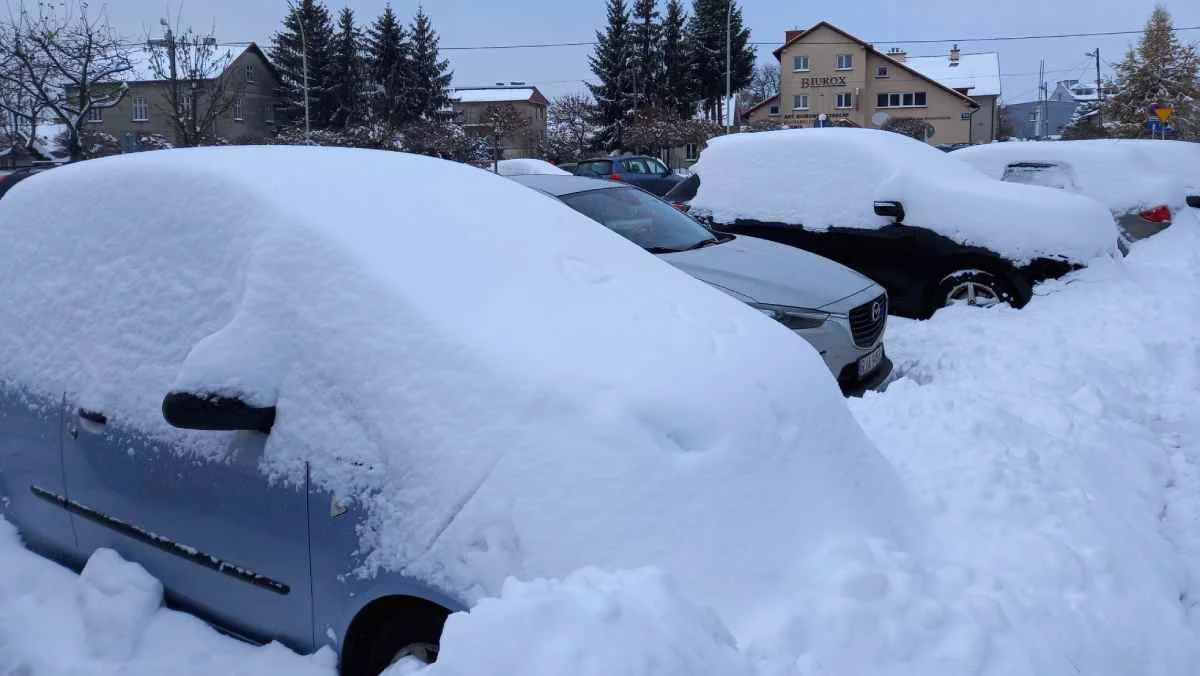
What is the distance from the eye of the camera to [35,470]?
3252mm

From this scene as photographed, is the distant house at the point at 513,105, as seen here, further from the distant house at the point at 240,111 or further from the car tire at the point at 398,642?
the car tire at the point at 398,642

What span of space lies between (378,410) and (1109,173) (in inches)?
486

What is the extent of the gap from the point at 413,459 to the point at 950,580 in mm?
1611

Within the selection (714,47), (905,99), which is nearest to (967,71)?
(905,99)

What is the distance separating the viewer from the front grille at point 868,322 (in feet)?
18.7

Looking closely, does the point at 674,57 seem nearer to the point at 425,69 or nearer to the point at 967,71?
the point at 425,69

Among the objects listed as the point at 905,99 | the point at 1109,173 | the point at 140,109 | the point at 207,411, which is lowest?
the point at 207,411

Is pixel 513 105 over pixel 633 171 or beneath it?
over

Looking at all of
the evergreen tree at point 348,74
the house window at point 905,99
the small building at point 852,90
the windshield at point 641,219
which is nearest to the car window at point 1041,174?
the windshield at point 641,219

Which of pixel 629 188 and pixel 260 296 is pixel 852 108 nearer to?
pixel 629 188

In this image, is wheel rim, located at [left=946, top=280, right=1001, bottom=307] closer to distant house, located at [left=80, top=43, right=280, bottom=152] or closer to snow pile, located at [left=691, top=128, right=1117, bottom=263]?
snow pile, located at [left=691, top=128, right=1117, bottom=263]

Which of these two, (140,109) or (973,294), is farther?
(140,109)

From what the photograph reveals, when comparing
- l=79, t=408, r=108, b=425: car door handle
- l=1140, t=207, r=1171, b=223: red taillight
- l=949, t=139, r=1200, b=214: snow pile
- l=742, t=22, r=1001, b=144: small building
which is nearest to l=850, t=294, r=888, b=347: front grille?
l=79, t=408, r=108, b=425: car door handle

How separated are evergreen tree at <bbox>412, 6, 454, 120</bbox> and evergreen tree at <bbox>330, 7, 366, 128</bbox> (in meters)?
2.93
